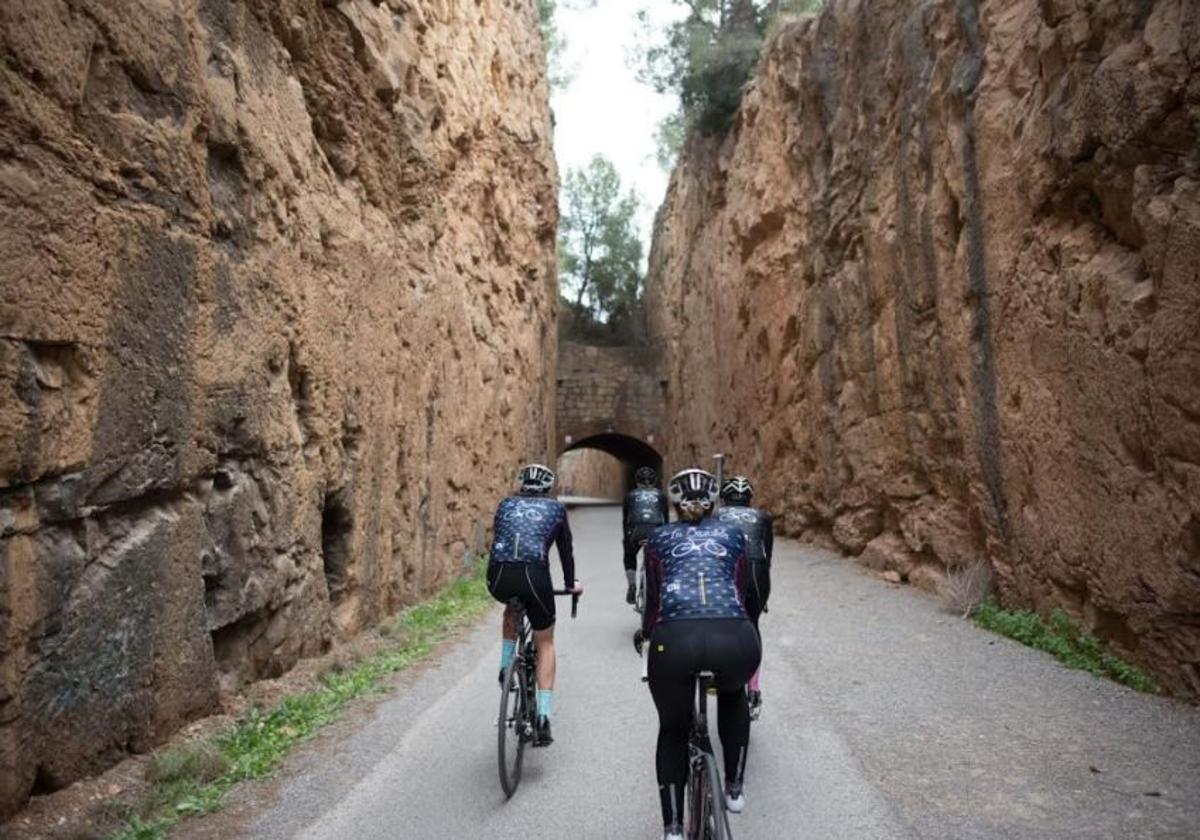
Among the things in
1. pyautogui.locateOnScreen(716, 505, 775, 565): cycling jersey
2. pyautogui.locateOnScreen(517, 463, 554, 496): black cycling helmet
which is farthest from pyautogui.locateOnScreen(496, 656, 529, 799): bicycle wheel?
pyautogui.locateOnScreen(716, 505, 775, 565): cycling jersey

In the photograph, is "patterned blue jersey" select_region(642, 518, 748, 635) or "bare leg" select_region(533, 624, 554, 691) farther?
"bare leg" select_region(533, 624, 554, 691)

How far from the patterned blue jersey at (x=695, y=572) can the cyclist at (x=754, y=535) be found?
5.50 ft

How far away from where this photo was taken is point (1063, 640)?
7.74 m

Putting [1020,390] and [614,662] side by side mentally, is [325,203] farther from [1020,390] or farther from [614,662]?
[1020,390]

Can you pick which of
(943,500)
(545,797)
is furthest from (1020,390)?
(545,797)

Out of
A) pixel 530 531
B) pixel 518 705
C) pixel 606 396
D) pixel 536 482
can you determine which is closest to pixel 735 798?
pixel 518 705

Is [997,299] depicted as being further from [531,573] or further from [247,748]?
[247,748]

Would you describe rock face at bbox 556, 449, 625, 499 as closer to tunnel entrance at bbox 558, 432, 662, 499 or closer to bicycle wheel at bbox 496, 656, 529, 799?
tunnel entrance at bbox 558, 432, 662, 499

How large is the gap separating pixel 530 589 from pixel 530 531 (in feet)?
1.29

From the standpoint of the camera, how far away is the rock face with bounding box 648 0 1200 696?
636 centimetres

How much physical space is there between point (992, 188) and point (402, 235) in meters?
7.55

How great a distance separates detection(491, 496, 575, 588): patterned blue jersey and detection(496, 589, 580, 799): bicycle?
0.97 ft

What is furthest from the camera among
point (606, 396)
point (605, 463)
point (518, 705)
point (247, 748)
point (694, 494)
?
point (605, 463)

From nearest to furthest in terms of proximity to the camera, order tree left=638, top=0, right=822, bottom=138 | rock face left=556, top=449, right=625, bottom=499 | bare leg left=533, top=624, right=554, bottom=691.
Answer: bare leg left=533, top=624, right=554, bottom=691, tree left=638, top=0, right=822, bottom=138, rock face left=556, top=449, right=625, bottom=499
